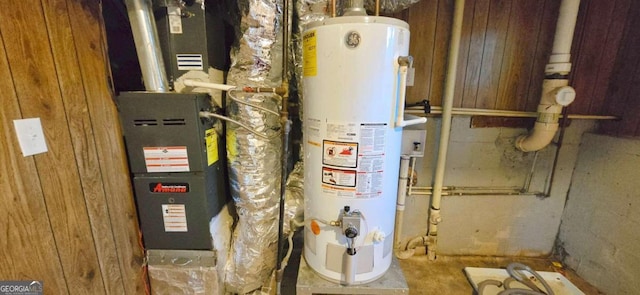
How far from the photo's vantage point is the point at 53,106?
0.83 meters

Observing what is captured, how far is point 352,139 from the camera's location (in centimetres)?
97

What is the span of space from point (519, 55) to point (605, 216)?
45.3 inches

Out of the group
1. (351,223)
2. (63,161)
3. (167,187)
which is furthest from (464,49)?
(63,161)

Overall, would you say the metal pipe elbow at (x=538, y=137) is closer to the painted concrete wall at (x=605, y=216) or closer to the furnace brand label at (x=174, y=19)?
the painted concrete wall at (x=605, y=216)

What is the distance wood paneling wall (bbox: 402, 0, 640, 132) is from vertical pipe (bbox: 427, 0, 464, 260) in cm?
8

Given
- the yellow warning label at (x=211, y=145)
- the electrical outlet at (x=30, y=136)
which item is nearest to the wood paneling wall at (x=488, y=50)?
the yellow warning label at (x=211, y=145)

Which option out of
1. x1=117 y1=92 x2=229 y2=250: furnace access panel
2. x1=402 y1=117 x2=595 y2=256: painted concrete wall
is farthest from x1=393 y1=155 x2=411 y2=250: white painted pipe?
x1=117 y1=92 x2=229 y2=250: furnace access panel

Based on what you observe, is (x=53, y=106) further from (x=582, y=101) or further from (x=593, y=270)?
(x=593, y=270)

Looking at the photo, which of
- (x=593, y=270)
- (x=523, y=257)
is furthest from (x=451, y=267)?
(x=593, y=270)

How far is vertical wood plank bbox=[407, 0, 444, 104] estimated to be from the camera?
4.96 ft

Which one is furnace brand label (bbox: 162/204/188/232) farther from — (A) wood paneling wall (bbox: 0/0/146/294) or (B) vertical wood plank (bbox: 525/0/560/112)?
(B) vertical wood plank (bbox: 525/0/560/112)

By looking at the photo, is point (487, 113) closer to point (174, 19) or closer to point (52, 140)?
point (174, 19)

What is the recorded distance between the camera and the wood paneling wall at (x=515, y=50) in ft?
5.00

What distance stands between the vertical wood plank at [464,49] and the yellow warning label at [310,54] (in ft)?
3.54
